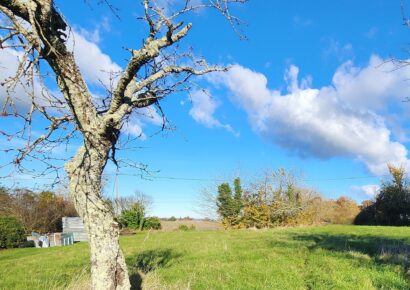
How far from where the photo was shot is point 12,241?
28188mm

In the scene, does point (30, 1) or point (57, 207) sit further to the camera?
point (57, 207)

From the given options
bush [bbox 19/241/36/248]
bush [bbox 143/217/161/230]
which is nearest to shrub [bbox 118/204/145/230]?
bush [bbox 143/217/161/230]

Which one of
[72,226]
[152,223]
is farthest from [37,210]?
[152,223]

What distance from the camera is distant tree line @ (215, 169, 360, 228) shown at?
132ft

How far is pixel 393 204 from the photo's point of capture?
144 ft

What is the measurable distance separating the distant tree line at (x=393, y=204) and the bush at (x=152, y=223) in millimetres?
23269

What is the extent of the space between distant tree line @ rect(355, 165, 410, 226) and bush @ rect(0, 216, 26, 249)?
3527 centimetres

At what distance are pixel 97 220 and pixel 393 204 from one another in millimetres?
44257

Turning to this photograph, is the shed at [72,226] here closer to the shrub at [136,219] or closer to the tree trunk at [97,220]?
the shrub at [136,219]

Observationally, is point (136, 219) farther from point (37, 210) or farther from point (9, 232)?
point (9, 232)

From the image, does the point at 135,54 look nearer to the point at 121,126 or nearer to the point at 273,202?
the point at 121,126

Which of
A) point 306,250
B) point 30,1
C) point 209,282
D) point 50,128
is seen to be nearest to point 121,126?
point 50,128

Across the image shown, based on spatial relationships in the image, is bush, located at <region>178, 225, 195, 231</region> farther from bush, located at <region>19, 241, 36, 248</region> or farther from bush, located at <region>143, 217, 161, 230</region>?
bush, located at <region>19, 241, 36, 248</region>

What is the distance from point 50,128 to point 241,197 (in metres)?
37.1
